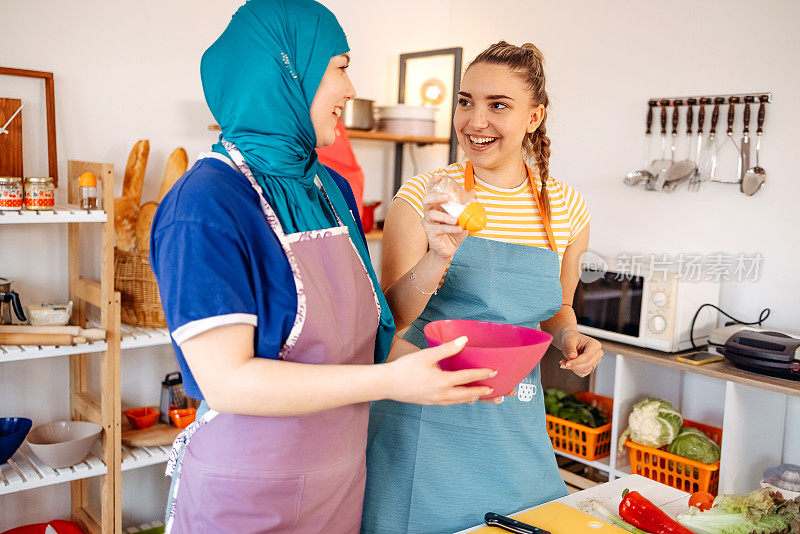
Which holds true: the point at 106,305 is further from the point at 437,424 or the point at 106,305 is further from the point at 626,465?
the point at 626,465

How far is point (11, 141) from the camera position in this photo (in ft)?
7.95

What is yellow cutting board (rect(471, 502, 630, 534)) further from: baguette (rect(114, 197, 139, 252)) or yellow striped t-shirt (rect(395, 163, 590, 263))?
baguette (rect(114, 197, 139, 252))

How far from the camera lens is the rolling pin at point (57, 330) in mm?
2283

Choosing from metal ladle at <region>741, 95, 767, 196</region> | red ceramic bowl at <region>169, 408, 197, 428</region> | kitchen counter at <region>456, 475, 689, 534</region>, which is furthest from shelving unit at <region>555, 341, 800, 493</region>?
red ceramic bowl at <region>169, 408, 197, 428</region>

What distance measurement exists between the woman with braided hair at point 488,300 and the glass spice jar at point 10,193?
1257 millimetres

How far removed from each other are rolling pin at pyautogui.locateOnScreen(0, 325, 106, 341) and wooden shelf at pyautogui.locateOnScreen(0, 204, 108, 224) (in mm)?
330

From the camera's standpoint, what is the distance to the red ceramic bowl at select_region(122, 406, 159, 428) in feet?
8.77

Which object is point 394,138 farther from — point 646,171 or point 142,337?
point 142,337

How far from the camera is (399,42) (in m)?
3.53

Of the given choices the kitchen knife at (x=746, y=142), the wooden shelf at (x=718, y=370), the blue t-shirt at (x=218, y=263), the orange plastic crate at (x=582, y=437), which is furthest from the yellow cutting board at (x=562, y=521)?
the kitchen knife at (x=746, y=142)

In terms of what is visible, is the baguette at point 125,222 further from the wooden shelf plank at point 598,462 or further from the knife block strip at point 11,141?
the wooden shelf plank at point 598,462

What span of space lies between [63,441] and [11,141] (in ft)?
3.31

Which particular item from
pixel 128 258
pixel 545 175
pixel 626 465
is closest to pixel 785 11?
pixel 545 175

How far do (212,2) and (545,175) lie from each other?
176cm
